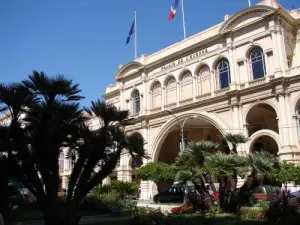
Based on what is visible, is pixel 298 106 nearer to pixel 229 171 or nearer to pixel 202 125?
pixel 202 125

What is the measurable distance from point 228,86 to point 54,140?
25.1 meters

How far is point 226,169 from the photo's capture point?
55.3ft

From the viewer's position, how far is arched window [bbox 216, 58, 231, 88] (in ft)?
120

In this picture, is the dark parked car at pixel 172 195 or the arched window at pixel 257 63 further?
the arched window at pixel 257 63

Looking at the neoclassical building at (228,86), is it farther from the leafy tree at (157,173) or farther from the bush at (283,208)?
the bush at (283,208)

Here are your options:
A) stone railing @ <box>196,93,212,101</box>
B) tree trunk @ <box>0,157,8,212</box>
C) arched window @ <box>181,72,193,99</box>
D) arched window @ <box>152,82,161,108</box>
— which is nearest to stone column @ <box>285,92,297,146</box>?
stone railing @ <box>196,93,212,101</box>

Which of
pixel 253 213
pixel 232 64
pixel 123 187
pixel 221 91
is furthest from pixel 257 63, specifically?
pixel 253 213

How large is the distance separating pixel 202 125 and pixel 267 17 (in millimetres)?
14744

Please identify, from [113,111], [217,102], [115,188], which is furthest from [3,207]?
[217,102]

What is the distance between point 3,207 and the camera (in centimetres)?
1515

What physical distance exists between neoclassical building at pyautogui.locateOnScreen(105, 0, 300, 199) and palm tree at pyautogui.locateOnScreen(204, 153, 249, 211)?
→ 14.0 metres

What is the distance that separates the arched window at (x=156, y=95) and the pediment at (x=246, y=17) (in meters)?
11.3

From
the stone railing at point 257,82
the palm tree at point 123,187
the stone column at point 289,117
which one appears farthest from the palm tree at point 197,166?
the stone railing at point 257,82

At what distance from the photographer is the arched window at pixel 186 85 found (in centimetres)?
3994
